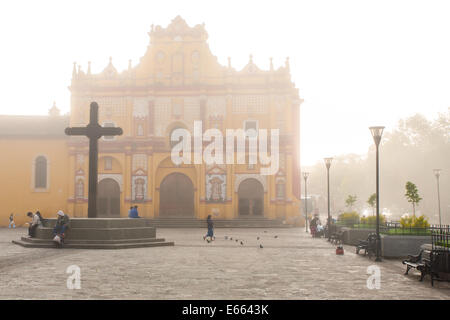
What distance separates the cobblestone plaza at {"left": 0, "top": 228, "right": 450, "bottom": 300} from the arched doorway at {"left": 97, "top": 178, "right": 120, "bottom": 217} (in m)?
24.3

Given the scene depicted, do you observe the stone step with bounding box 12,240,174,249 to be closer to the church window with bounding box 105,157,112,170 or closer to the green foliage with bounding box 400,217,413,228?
the green foliage with bounding box 400,217,413,228

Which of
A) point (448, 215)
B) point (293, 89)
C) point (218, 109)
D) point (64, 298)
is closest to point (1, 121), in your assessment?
point (218, 109)

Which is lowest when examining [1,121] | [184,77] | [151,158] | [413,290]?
[413,290]

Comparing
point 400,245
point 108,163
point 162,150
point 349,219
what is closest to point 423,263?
point 400,245

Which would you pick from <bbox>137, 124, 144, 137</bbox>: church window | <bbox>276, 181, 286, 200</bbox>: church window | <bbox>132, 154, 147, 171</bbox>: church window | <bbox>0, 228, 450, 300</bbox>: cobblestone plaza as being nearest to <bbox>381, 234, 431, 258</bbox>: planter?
<bbox>0, 228, 450, 300</bbox>: cobblestone plaza

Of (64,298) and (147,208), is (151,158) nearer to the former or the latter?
(147,208)

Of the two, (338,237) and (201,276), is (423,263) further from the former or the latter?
(338,237)

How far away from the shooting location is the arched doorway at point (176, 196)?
4200 centimetres

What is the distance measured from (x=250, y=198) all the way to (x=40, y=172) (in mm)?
18134

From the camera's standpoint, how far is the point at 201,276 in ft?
38.3

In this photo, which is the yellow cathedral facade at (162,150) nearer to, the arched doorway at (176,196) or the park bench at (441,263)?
the arched doorway at (176,196)

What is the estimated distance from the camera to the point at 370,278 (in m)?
11.8

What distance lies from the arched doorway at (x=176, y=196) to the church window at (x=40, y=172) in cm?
1009
